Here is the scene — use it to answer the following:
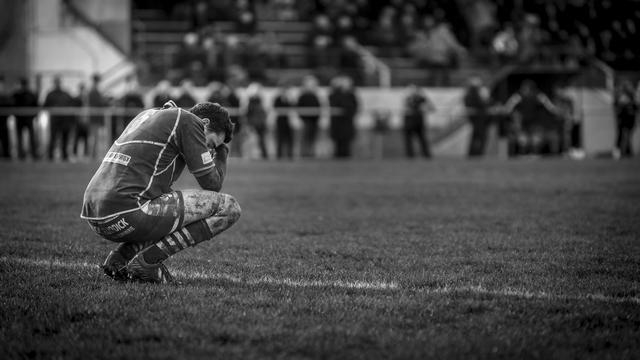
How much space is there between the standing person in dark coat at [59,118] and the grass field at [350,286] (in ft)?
37.4

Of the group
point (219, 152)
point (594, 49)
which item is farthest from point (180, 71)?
point (219, 152)

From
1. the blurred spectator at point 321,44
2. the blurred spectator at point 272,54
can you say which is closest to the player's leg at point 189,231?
the blurred spectator at point 272,54

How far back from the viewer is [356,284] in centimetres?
592

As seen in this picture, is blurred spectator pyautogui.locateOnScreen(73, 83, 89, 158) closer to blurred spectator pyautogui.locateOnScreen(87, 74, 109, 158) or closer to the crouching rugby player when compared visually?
blurred spectator pyautogui.locateOnScreen(87, 74, 109, 158)

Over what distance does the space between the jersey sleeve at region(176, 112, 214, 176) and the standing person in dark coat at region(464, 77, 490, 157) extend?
1976 cm

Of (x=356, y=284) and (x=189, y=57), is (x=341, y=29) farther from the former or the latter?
(x=356, y=284)

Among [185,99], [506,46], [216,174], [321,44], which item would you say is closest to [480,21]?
[506,46]

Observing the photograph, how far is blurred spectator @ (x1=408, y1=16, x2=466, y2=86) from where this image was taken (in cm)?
Result: 2756

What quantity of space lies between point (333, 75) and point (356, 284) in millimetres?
21150

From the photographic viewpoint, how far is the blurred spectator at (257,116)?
2344 centimetres

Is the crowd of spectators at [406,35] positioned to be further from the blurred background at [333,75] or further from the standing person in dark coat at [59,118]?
the standing person in dark coat at [59,118]

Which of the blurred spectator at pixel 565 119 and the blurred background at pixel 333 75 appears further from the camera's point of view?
the blurred spectator at pixel 565 119

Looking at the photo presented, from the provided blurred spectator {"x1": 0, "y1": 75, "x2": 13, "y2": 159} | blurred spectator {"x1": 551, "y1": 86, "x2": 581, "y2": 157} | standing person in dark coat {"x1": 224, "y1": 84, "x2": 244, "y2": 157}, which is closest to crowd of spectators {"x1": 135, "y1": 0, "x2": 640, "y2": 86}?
standing person in dark coat {"x1": 224, "y1": 84, "x2": 244, "y2": 157}

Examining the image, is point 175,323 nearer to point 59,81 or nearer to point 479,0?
point 59,81
